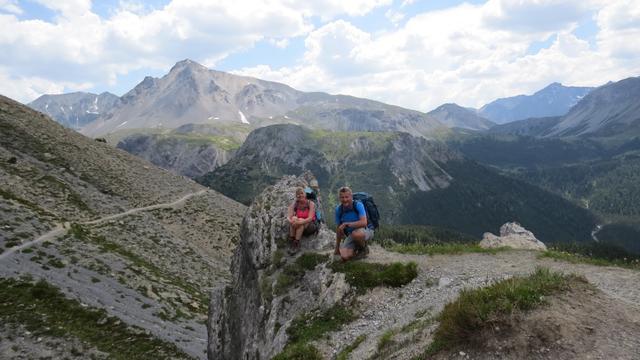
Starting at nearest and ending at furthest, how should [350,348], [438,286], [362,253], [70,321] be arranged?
[350,348] < [438,286] < [362,253] < [70,321]

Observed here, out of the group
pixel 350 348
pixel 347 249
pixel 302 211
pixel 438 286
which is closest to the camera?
pixel 350 348

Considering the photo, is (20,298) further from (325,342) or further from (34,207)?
(325,342)

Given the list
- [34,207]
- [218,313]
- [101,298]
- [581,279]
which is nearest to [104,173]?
[34,207]

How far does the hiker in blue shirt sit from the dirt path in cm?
118

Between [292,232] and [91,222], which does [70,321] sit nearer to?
[292,232]

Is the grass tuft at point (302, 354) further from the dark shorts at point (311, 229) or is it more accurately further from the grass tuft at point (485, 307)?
the dark shorts at point (311, 229)

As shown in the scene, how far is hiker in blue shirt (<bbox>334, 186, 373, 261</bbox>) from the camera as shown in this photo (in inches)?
880

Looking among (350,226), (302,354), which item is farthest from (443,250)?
(302,354)

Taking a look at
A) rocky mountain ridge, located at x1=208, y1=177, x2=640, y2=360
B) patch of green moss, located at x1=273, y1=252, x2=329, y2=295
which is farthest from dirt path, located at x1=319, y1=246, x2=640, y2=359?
patch of green moss, located at x1=273, y1=252, x2=329, y2=295

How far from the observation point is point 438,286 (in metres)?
19.9

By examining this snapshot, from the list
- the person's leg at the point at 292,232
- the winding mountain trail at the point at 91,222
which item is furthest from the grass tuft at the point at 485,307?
the winding mountain trail at the point at 91,222

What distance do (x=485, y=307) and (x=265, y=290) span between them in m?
16.3

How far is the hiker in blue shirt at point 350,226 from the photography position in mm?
22344

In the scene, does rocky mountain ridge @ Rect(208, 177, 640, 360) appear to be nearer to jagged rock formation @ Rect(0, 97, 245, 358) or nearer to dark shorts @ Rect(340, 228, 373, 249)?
dark shorts @ Rect(340, 228, 373, 249)
